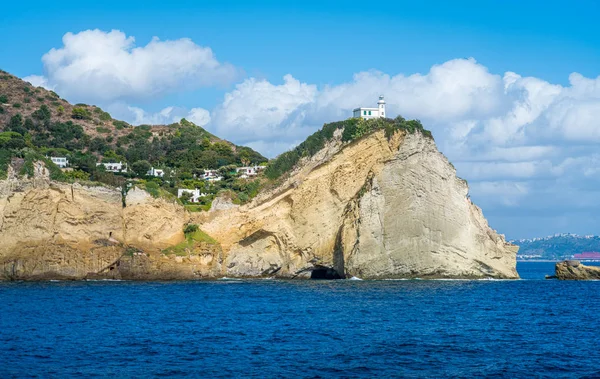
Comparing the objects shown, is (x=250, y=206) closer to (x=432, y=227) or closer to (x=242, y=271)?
(x=242, y=271)

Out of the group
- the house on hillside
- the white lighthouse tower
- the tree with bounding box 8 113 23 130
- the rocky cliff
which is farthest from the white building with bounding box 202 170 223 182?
the tree with bounding box 8 113 23 130

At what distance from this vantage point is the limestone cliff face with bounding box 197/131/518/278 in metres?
57.9

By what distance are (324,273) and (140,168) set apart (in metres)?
33.5

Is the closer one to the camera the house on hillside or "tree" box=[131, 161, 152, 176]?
the house on hillside

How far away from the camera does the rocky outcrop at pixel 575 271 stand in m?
69.3

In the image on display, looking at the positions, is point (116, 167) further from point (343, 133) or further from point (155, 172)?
point (343, 133)

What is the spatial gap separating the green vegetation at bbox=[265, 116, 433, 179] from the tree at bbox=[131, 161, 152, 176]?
24.3 m

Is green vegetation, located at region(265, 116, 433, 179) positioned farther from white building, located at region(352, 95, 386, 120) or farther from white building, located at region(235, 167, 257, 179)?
white building, located at region(235, 167, 257, 179)

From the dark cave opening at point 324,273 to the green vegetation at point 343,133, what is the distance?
351 inches

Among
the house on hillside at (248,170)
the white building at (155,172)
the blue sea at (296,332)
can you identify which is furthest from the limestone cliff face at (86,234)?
the white building at (155,172)

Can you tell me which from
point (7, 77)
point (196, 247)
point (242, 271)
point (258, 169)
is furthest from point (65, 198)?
point (7, 77)

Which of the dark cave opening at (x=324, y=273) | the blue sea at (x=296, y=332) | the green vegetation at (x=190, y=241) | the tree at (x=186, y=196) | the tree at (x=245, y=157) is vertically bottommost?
the blue sea at (x=296, y=332)

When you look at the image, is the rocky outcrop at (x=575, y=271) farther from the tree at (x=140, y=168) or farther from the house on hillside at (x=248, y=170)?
the tree at (x=140, y=168)

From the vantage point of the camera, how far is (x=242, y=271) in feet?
201
